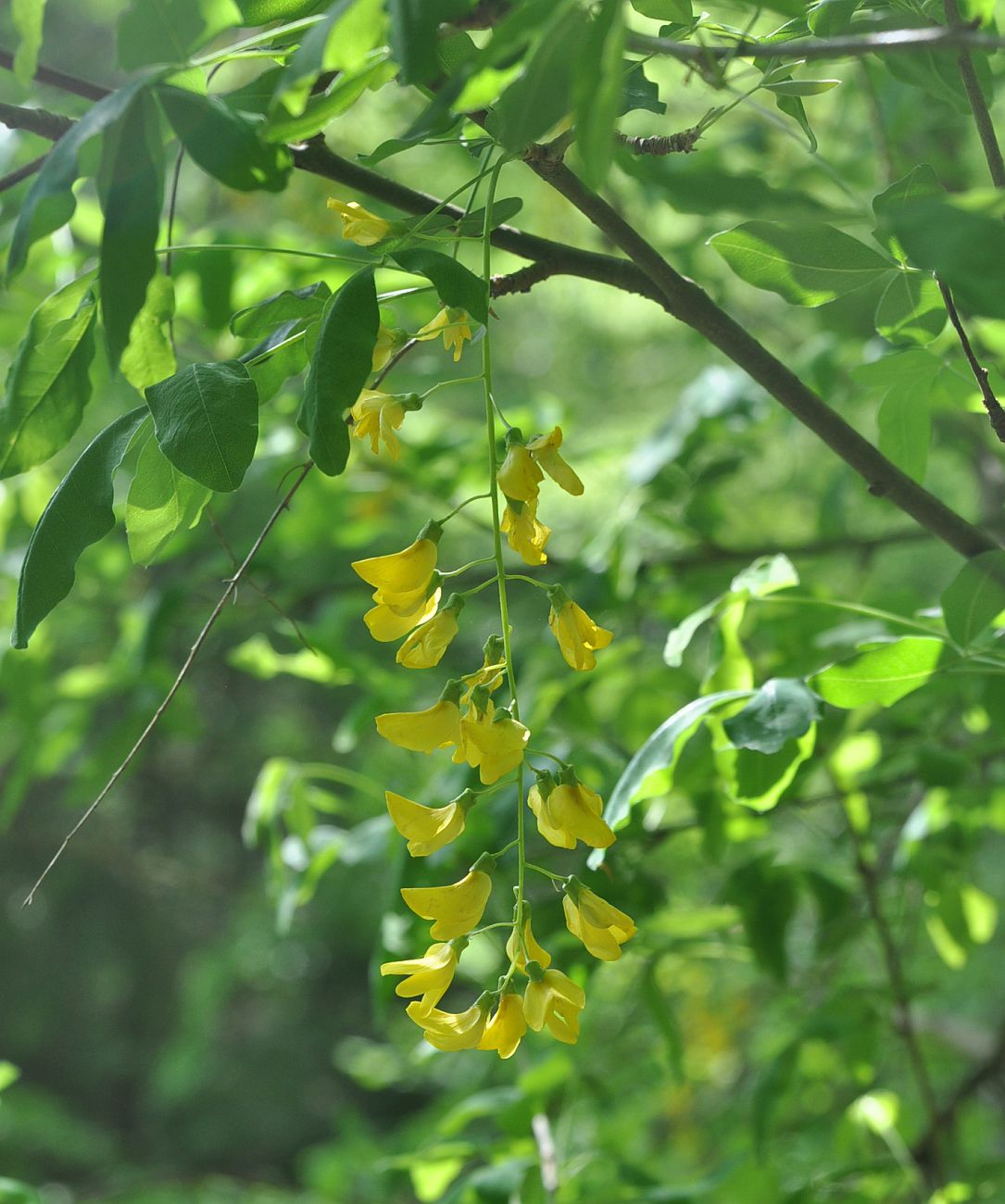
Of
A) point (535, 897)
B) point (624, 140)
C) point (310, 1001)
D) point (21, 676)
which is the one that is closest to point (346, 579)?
point (21, 676)

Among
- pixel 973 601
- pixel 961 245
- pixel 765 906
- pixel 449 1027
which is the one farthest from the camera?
pixel 765 906

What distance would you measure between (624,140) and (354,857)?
45cm

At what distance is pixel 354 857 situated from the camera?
68 centimetres

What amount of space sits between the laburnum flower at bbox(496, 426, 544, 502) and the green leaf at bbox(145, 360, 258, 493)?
7cm

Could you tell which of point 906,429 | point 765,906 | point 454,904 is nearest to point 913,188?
point 906,429

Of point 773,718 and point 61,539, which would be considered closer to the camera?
point 61,539

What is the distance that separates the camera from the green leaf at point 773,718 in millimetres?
390

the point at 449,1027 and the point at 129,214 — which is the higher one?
the point at 129,214

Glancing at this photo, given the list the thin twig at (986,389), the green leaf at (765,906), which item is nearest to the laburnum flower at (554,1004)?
the thin twig at (986,389)

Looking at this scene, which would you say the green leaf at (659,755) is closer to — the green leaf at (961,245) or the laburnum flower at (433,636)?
the laburnum flower at (433,636)

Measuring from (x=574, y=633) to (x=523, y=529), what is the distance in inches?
1.3

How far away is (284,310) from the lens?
1.08ft

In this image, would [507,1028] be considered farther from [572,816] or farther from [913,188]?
[913,188]

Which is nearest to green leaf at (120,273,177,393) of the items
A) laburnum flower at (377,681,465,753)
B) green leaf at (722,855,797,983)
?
laburnum flower at (377,681,465,753)
